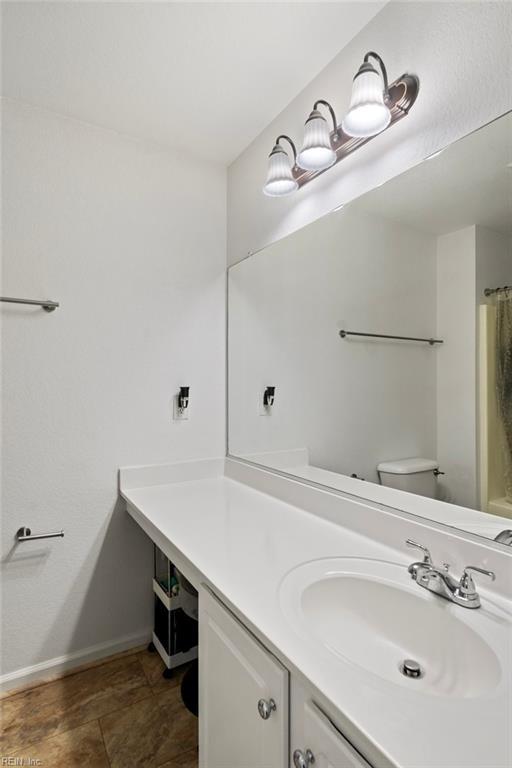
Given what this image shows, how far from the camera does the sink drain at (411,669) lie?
2.70 feet

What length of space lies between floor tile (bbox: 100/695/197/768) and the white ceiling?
2.38 m

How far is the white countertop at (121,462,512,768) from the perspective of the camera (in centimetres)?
54

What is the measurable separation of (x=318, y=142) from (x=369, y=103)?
0.26 m

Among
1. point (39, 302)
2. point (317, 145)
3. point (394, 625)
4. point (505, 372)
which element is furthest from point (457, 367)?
point (39, 302)

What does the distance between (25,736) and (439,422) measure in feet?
5.79

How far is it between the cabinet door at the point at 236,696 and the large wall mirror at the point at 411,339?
568mm

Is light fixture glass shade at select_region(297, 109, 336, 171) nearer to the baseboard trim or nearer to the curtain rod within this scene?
the curtain rod

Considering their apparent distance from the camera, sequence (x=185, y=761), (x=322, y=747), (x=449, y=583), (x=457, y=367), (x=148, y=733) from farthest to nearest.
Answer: (x=148, y=733) < (x=185, y=761) < (x=457, y=367) < (x=449, y=583) < (x=322, y=747)

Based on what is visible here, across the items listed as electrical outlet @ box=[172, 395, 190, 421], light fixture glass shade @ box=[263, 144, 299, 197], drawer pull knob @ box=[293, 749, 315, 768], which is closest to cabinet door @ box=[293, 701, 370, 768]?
drawer pull knob @ box=[293, 749, 315, 768]

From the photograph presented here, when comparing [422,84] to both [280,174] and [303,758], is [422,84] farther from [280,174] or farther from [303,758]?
[303,758]

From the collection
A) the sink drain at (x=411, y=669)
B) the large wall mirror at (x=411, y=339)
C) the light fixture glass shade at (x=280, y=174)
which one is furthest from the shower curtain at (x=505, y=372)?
the light fixture glass shade at (x=280, y=174)

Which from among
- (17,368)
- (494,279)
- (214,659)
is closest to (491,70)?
(494,279)

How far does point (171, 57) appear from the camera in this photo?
1.43 meters

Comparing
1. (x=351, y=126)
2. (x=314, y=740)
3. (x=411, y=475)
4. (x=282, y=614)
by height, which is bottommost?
(x=314, y=740)
